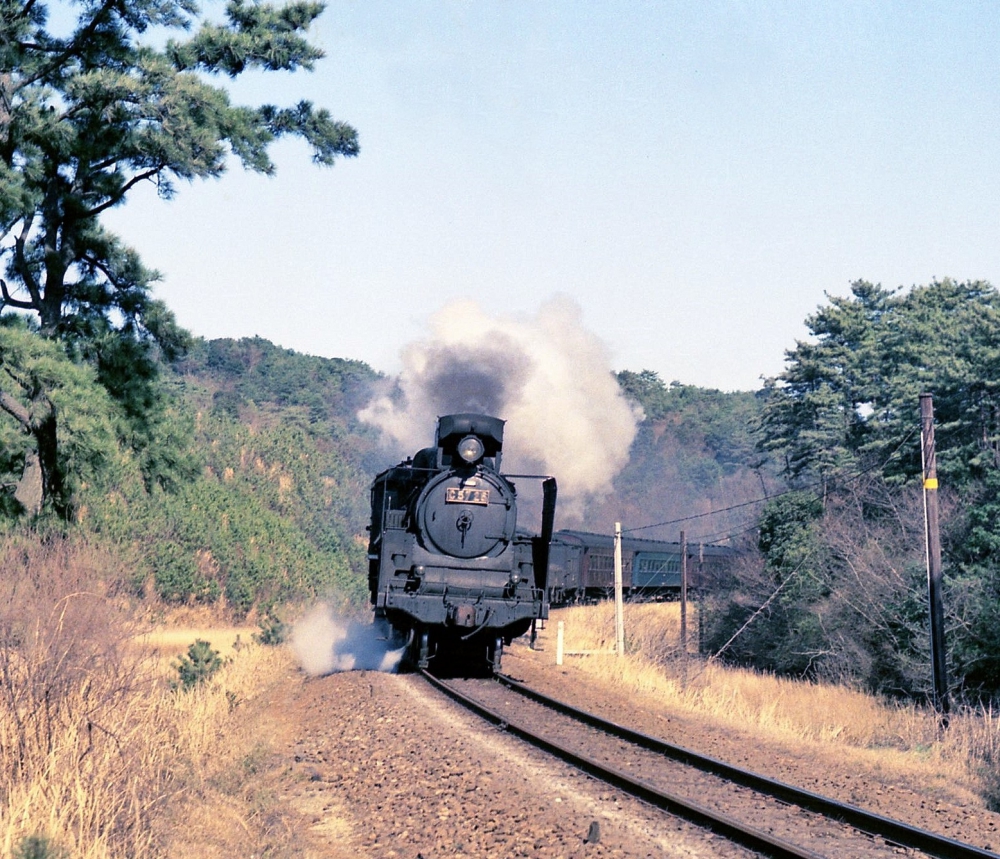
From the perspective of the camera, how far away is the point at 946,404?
32.4m

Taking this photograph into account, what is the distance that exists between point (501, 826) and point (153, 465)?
14.5 metres

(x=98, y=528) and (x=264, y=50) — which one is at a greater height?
(x=264, y=50)

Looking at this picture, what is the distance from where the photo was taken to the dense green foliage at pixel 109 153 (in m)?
16.8

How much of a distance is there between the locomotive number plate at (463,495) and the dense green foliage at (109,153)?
6.45 meters

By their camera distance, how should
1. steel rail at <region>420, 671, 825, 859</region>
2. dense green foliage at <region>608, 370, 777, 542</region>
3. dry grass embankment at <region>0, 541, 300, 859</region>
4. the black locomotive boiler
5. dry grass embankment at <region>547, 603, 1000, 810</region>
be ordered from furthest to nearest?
dense green foliage at <region>608, 370, 777, 542</region> < the black locomotive boiler < dry grass embankment at <region>547, 603, 1000, 810</region> < steel rail at <region>420, 671, 825, 859</region> < dry grass embankment at <region>0, 541, 300, 859</region>

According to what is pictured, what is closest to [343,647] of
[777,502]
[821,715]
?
[821,715]

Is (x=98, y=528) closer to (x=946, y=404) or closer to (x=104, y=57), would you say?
(x=104, y=57)

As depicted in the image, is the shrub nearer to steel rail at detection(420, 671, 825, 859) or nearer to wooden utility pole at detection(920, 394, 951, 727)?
steel rail at detection(420, 671, 825, 859)

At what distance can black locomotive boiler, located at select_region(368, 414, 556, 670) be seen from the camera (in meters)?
16.2

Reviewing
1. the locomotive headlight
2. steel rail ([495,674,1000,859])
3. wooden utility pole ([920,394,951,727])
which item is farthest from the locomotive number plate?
wooden utility pole ([920,394,951,727])

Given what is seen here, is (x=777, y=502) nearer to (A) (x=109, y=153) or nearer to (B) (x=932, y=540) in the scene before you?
(B) (x=932, y=540)

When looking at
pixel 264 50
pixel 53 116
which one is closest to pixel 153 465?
pixel 53 116

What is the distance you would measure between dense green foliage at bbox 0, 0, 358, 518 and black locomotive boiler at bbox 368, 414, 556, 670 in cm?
596

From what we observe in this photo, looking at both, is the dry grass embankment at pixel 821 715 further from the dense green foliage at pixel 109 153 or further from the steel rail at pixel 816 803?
the dense green foliage at pixel 109 153
